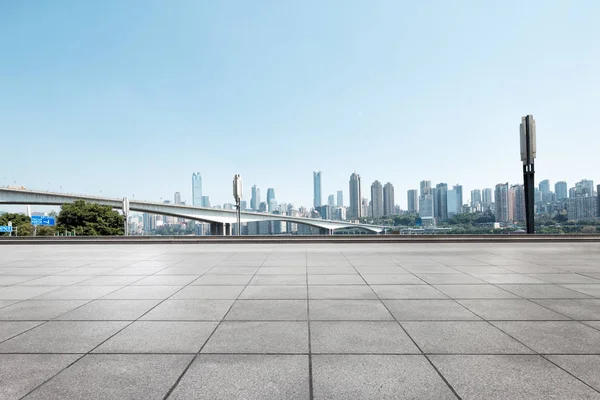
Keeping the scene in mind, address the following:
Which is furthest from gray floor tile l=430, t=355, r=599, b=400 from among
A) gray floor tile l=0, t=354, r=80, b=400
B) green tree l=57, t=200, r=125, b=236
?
green tree l=57, t=200, r=125, b=236

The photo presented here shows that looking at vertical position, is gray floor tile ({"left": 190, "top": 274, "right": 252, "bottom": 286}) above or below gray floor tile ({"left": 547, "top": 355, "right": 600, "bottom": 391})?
below

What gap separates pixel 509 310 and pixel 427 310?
143 cm

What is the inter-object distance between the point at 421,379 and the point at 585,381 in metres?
1.61

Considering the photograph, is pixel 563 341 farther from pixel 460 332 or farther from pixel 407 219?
pixel 407 219

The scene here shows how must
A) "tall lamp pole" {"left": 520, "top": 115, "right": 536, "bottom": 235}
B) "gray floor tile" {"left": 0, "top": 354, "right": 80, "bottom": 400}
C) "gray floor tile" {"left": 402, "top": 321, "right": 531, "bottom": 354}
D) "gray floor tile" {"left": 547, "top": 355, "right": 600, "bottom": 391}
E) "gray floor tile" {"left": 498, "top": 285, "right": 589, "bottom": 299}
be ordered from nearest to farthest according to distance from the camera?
"gray floor tile" {"left": 0, "top": 354, "right": 80, "bottom": 400} → "gray floor tile" {"left": 547, "top": 355, "right": 600, "bottom": 391} → "gray floor tile" {"left": 402, "top": 321, "right": 531, "bottom": 354} → "gray floor tile" {"left": 498, "top": 285, "right": 589, "bottom": 299} → "tall lamp pole" {"left": 520, "top": 115, "right": 536, "bottom": 235}

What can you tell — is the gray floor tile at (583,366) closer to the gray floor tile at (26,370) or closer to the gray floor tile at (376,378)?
the gray floor tile at (376,378)

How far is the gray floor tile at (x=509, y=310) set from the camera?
548cm

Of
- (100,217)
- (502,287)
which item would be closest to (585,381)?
(502,287)

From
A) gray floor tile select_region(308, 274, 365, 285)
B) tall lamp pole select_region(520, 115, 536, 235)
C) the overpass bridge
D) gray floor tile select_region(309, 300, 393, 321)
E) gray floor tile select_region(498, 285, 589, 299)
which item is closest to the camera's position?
gray floor tile select_region(309, 300, 393, 321)

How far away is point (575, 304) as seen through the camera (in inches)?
245

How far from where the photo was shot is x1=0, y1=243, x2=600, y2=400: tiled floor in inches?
130

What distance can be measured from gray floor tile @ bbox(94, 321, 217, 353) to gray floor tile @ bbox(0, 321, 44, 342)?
1.52 m

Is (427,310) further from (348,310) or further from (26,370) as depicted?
(26,370)

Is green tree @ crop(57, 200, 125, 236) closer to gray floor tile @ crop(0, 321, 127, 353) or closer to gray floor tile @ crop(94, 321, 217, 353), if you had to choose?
gray floor tile @ crop(0, 321, 127, 353)
